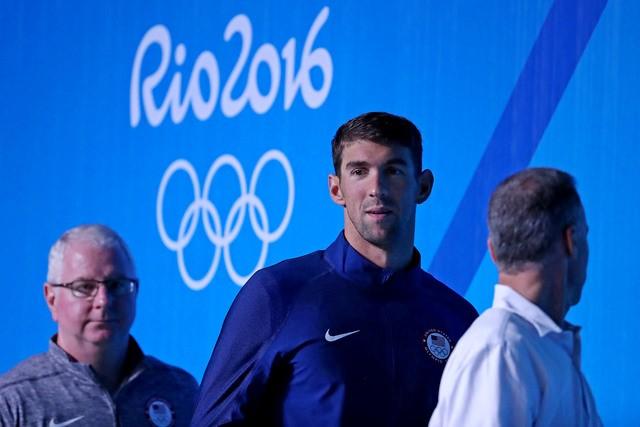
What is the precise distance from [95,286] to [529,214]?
1523 millimetres

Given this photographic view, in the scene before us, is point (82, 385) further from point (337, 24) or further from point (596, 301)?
point (337, 24)

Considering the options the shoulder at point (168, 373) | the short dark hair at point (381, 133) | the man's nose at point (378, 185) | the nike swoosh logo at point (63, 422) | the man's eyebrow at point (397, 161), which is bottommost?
the nike swoosh logo at point (63, 422)

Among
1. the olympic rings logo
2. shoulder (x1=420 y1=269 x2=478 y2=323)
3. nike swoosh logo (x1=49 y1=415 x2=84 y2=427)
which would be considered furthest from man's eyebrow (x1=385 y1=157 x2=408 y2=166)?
the olympic rings logo

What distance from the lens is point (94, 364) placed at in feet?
9.84

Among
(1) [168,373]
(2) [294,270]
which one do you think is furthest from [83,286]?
(2) [294,270]

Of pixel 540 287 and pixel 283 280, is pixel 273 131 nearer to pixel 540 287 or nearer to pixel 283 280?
pixel 283 280

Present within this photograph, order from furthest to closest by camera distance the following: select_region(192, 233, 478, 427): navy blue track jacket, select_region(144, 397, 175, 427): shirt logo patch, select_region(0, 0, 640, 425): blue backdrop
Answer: select_region(0, 0, 640, 425): blue backdrop, select_region(144, 397, 175, 427): shirt logo patch, select_region(192, 233, 478, 427): navy blue track jacket

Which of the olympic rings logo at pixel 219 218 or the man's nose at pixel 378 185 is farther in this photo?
the olympic rings logo at pixel 219 218

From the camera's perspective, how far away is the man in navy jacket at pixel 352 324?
7.82ft

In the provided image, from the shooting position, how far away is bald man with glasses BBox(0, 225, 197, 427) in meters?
2.88

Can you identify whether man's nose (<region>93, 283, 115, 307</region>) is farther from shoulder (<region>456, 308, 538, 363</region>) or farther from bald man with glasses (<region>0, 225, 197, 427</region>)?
shoulder (<region>456, 308, 538, 363</region>)

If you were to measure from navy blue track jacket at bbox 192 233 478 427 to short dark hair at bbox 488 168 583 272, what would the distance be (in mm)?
616

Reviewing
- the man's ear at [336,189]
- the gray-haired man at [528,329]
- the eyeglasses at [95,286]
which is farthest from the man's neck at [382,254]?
the eyeglasses at [95,286]

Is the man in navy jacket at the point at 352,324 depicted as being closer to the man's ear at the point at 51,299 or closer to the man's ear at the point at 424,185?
the man's ear at the point at 424,185
